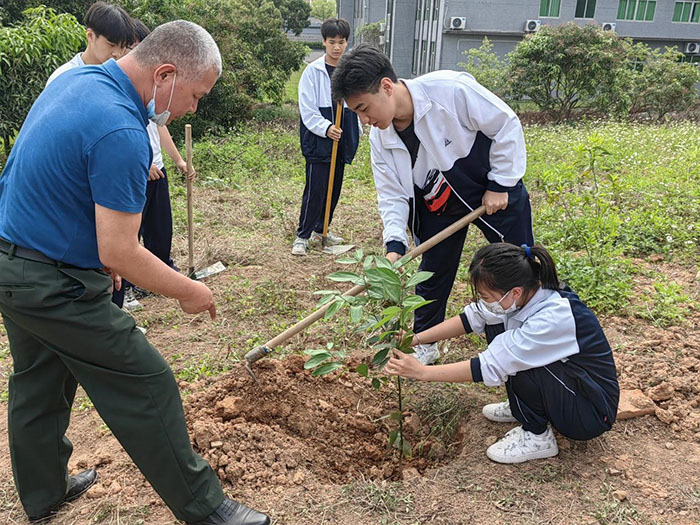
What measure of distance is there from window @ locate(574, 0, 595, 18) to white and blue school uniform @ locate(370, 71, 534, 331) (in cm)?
1629

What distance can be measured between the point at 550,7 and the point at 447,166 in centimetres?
1615

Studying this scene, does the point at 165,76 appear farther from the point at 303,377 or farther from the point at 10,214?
the point at 303,377

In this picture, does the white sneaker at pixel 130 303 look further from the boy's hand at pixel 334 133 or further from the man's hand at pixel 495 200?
the man's hand at pixel 495 200

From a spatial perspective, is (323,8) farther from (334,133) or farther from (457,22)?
(334,133)

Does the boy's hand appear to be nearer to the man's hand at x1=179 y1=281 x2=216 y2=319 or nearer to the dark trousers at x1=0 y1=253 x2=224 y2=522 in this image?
the man's hand at x1=179 y1=281 x2=216 y2=319

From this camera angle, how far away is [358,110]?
2578 mm

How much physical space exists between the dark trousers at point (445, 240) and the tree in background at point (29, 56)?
4.81 metres

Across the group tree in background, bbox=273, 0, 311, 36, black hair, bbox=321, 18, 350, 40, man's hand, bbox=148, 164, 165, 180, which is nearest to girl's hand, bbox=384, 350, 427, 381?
man's hand, bbox=148, 164, 165, 180

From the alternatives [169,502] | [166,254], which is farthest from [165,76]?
[166,254]

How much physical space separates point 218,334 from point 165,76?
2.14 metres

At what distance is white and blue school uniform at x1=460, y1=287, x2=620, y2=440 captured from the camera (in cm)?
221

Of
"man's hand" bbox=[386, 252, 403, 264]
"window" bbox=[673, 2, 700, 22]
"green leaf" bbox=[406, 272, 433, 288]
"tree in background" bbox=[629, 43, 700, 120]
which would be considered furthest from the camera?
"window" bbox=[673, 2, 700, 22]

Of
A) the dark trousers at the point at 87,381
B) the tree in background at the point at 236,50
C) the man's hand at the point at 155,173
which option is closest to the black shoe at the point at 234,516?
the dark trousers at the point at 87,381

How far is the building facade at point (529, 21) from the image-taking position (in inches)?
637
